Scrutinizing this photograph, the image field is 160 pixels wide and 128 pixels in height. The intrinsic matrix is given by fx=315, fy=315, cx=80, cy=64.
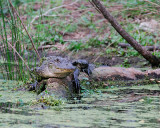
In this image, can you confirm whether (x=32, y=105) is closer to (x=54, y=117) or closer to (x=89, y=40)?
(x=54, y=117)

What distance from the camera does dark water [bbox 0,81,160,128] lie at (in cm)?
281

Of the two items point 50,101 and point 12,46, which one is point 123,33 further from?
point 50,101

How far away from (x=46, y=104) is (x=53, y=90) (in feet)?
2.13

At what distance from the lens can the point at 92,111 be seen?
3293 millimetres

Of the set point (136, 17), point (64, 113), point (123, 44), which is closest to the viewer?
point (64, 113)

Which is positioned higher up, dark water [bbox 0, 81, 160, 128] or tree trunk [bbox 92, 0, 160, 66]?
tree trunk [bbox 92, 0, 160, 66]

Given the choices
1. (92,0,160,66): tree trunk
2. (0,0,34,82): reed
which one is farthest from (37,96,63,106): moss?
(92,0,160,66): tree trunk

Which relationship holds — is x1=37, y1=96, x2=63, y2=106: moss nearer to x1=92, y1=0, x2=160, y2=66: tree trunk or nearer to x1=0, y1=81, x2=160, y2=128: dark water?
x1=0, y1=81, x2=160, y2=128: dark water

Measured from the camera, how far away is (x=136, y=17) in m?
9.73

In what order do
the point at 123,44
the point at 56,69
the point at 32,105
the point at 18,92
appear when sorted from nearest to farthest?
the point at 32,105 < the point at 56,69 < the point at 18,92 < the point at 123,44

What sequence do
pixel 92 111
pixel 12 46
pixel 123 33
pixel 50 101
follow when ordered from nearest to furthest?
pixel 92 111 → pixel 50 101 → pixel 12 46 → pixel 123 33

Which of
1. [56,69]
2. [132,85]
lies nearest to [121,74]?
[132,85]

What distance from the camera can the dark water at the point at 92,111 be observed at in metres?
2.81

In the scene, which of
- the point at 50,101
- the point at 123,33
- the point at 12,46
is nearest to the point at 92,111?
the point at 50,101
